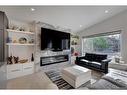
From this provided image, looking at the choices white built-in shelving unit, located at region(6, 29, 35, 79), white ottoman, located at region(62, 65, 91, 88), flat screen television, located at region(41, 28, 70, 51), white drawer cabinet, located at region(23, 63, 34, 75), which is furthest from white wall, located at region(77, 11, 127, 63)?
white drawer cabinet, located at region(23, 63, 34, 75)

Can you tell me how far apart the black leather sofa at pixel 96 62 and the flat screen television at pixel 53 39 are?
1134 mm

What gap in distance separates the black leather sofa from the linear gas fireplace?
2.47 ft

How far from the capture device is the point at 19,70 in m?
3.18

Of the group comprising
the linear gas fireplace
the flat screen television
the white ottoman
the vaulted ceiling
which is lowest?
the white ottoman

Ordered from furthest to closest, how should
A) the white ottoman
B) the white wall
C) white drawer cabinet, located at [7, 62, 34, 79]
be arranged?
white drawer cabinet, located at [7, 62, 34, 79], the white wall, the white ottoman

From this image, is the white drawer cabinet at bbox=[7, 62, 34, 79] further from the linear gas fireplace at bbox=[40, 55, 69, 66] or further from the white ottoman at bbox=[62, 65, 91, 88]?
the white ottoman at bbox=[62, 65, 91, 88]

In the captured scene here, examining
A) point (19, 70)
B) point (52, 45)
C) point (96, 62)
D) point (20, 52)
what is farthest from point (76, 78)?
point (20, 52)

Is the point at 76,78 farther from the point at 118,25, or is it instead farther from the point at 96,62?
the point at 118,25

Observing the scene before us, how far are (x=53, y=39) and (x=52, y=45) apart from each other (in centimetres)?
28

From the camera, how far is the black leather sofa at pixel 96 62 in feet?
11.1

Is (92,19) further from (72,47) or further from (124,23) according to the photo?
(72,47)

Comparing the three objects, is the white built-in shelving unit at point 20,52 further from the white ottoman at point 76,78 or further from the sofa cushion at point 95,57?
the sofa cushion at point 95,57

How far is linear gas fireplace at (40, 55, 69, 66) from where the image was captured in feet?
13.6

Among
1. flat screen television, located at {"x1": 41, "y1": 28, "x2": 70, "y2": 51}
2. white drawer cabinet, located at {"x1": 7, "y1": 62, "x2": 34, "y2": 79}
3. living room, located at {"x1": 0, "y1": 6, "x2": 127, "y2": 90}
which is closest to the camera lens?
living room, located at {"x1": 0, "y1": 6, "x2": 127, "y2": 90}
